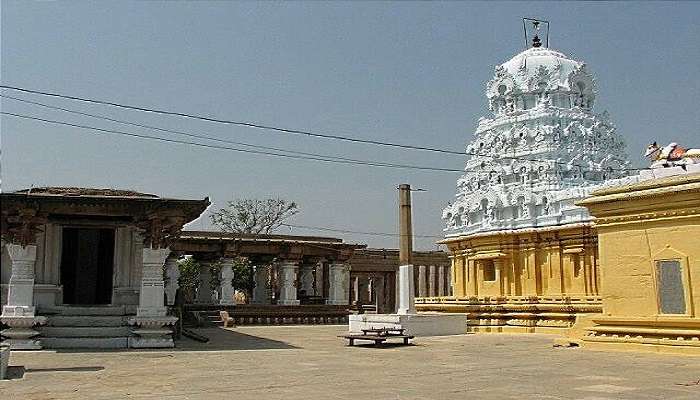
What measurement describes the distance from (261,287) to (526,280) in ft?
52.9

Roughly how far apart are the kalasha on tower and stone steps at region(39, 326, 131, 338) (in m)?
14.7

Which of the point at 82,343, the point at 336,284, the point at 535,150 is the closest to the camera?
the point at 82,343

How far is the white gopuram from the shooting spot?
31150mm

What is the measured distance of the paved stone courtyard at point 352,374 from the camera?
882cm

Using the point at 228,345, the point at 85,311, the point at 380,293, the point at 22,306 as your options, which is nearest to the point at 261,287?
the point at 380,293

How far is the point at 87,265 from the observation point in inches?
804

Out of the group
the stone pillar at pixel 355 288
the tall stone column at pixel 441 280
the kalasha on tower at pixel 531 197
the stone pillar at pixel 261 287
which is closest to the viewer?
the kalasha on tower at pixel 531 197

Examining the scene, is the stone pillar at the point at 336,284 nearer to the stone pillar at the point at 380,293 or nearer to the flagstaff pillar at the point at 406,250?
the stone pillar at the point at 380,293

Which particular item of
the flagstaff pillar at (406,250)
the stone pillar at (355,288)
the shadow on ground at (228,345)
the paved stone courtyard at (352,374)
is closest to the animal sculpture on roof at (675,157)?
the paved stone courtyard at (352,374)

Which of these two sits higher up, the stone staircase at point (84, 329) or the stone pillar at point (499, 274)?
the stone pillar at point (499, 274)

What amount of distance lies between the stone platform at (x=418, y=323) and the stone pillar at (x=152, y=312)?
7599 millimetres

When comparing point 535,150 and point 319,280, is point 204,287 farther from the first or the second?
point 535,150

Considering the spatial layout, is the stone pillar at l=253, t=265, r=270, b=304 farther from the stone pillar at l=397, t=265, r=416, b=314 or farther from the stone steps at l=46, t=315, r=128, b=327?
the stone steps at l=46, t=315, r=128, b=327

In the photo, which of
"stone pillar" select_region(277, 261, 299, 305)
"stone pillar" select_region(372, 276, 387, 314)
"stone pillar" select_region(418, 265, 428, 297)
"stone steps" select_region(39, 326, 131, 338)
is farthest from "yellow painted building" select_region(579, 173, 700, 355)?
"stone pillar" select_region(418, 265, 428, 297)
